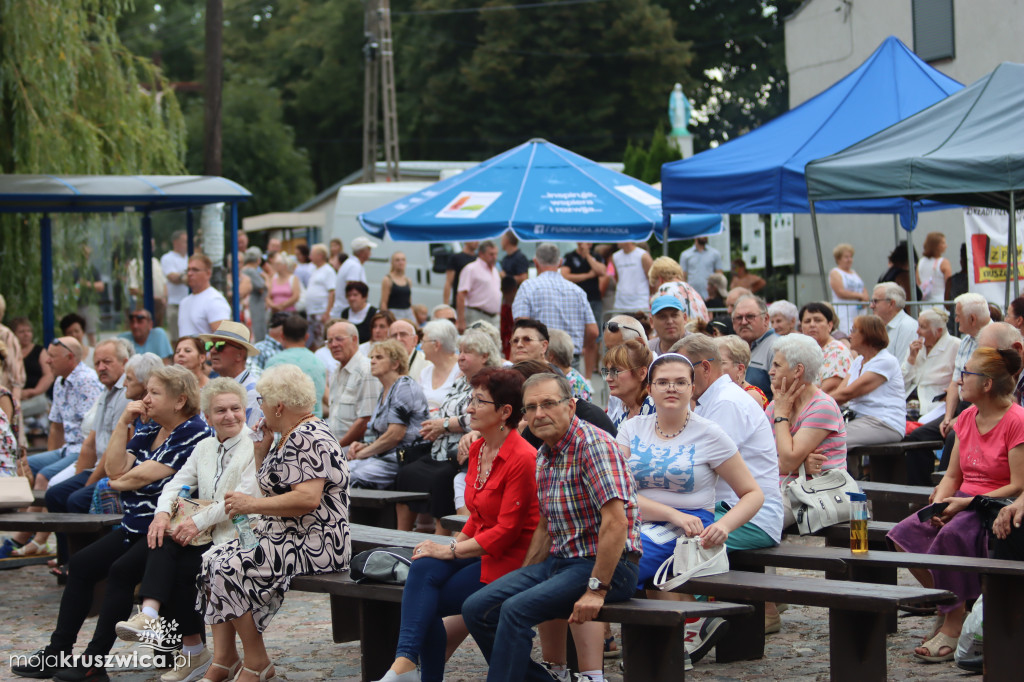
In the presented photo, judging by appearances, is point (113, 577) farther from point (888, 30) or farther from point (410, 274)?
point (888, 30)

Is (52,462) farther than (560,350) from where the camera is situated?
Yes

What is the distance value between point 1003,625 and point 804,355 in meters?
1.67

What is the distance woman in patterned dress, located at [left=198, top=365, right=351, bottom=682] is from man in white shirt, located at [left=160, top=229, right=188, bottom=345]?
10.1 meters

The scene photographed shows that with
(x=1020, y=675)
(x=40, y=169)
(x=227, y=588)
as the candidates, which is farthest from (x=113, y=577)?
(x=40, y=169)

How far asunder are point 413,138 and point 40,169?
30971 mm

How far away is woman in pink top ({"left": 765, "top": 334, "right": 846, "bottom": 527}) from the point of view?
628 cm

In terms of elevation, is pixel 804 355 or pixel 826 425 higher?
pixel 804 355

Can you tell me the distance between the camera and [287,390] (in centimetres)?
573

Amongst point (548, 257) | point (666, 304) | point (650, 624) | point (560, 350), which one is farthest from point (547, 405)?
point (548, 257)

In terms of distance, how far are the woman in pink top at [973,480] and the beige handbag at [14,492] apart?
16.0 ft

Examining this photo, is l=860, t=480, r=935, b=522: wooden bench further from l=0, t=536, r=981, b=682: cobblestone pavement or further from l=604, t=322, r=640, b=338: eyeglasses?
l=604, t=322, r=640, b=338: eyeglasses

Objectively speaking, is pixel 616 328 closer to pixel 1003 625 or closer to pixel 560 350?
pixel 560 350

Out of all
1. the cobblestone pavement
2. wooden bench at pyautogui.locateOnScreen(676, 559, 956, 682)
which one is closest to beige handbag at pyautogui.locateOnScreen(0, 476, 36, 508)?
the cobblestone pavement

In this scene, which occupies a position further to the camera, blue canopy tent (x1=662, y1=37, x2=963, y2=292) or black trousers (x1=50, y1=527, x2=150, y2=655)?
blue canopy tent (x1=662, y1=37, x2=963, y2=292)
